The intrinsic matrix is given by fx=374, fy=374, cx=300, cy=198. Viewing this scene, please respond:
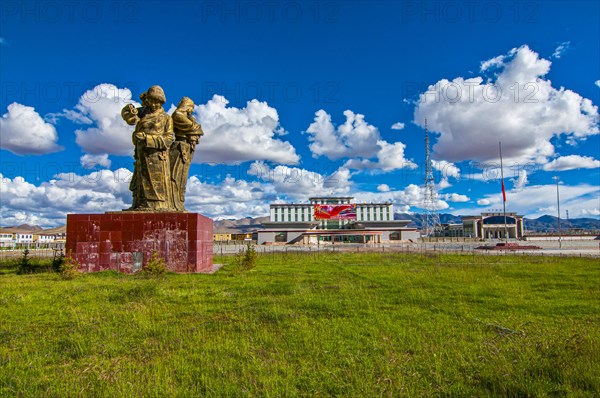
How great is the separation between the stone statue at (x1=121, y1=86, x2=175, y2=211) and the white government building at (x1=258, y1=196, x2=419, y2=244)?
54625 mm

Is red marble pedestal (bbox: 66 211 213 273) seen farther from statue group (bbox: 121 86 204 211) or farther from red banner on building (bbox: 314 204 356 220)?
red banner on building (bbox: 314 204 356 220)

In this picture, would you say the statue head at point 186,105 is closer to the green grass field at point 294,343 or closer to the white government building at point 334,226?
the green grass field at point 294,343

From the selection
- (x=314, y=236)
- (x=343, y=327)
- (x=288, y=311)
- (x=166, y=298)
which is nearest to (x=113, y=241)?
(x=166, y=298)

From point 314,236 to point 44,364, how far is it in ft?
237

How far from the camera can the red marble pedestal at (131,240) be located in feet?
45.0

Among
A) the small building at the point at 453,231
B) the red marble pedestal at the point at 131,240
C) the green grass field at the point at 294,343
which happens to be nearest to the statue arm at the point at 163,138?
the red marble pedestal at the point at 131,240

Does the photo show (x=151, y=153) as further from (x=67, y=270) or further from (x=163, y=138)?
(x=67, y=270)

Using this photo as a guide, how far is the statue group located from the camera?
14.6 meters

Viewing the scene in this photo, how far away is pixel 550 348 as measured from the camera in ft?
16.1

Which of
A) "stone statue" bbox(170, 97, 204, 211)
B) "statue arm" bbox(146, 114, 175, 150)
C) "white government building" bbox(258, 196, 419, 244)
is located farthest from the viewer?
"white government building" bbox(258, 196, 419, 244)

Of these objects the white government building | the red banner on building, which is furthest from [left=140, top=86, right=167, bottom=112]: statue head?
the red banner on building

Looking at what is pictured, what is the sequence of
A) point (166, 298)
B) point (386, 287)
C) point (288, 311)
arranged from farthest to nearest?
1. point (386, 287)
2. point (166, 298)
3. point (288, 311)

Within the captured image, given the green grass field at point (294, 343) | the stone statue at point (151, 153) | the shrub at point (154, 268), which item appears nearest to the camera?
the green grass field at point (294, 343)

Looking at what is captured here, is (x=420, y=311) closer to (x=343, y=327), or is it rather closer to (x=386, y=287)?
(x=343, y=327)
